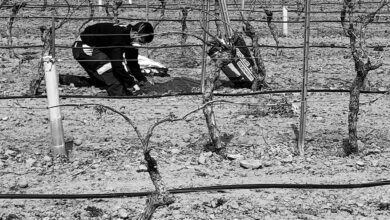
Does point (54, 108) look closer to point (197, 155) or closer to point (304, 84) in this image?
point (197, 155)

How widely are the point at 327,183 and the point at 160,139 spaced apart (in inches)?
56.4

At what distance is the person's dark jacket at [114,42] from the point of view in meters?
6.38

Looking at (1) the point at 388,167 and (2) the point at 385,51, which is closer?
(1) the point at 388,167

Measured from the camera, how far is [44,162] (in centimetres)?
473

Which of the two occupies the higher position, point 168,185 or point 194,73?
point 194,73

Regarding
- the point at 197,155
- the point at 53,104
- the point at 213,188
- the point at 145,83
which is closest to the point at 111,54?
the point at 145,83

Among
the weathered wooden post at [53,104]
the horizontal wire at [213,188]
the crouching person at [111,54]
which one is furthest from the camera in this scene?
the crouching person at [111,54]

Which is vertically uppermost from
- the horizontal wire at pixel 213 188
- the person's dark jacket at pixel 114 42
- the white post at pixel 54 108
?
the person's dark jacket at pixel 114 42

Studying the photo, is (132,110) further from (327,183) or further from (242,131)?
(327,183)

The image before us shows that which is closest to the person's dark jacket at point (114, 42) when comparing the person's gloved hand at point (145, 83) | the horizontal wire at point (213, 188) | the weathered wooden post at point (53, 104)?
the person's gloved hand at point (145, 83)

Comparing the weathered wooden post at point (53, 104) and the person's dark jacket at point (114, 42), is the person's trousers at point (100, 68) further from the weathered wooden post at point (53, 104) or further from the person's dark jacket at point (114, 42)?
the weathered wooden post at point (53, 104)

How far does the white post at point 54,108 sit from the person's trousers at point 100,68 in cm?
164

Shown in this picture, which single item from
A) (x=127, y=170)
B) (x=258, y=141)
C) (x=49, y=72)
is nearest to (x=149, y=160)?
(x=127, y=170)

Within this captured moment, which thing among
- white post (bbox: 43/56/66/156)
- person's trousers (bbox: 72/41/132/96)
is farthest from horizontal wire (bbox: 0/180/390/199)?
person's trousers (bbox: 72/41/132/96)
